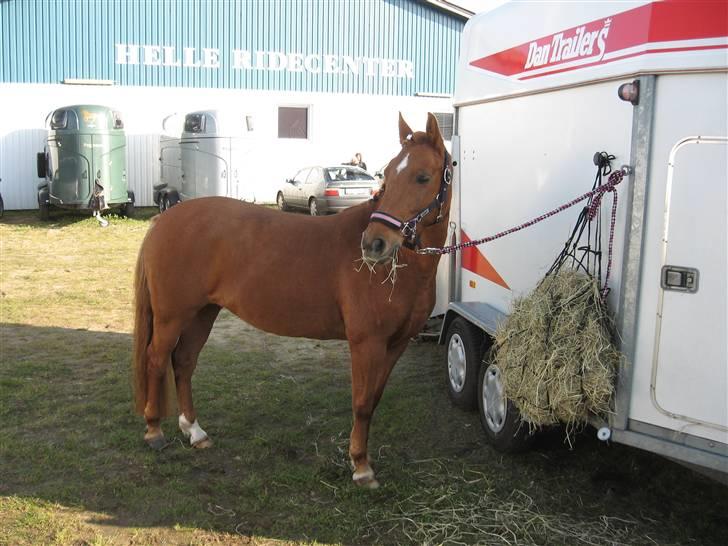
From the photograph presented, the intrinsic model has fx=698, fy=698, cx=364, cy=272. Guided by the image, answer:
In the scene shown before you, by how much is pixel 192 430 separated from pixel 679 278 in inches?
128

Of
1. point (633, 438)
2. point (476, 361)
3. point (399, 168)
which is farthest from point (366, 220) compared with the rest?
point (633, 438)

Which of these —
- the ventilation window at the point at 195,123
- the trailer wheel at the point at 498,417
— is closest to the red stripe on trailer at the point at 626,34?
the trailer wheel at the point at 498,417

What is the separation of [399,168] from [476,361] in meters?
2.01

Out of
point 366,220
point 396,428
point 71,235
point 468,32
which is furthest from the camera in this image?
point 71,235

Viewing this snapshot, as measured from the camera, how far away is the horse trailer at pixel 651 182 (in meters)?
3.16

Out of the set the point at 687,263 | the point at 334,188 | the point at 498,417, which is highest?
the point at 334,188

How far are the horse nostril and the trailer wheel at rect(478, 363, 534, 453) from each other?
4.00 ft

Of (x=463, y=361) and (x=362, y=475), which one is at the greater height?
(x=463, y=361)

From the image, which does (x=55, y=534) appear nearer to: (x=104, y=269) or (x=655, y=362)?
(x=655, y=362)

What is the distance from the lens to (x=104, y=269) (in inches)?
457

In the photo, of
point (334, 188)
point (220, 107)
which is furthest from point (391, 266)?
point (220, 107)

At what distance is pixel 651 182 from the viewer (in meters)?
3.35

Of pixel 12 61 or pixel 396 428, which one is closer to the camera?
pixel 396 428

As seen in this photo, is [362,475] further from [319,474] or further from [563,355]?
[563,355]
